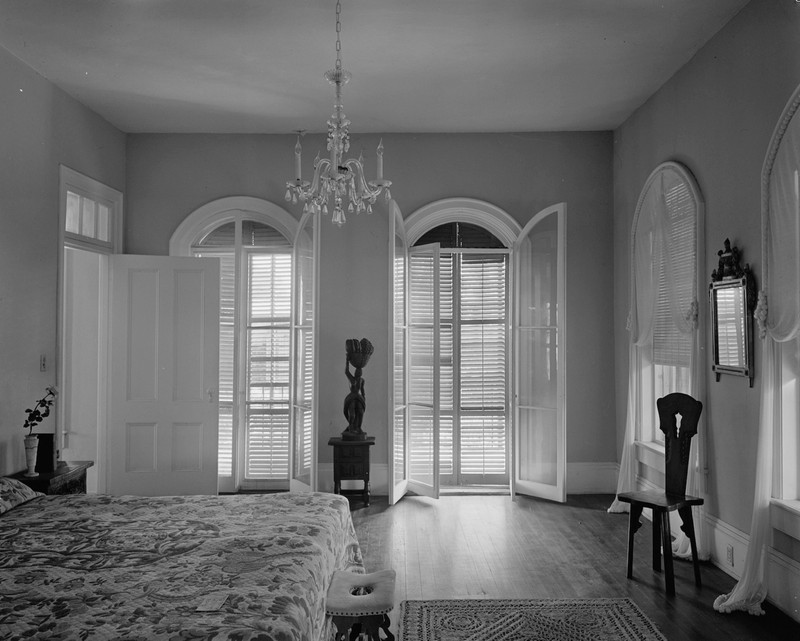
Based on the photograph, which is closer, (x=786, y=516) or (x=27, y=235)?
(x=786, y=516)

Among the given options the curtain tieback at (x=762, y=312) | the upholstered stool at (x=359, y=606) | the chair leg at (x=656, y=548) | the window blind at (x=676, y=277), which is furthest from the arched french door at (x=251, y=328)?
the curtain tieback at (x=762, y=312)

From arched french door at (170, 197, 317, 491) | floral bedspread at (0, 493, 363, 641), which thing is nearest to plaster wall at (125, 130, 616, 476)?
arched french door at (170, 197, 317, 491)

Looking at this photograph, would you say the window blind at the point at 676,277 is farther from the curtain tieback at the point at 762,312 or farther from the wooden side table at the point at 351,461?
the wooden side table at the point at 351,461

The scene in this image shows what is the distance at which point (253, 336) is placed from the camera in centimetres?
630

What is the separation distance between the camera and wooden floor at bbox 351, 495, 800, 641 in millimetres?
3490

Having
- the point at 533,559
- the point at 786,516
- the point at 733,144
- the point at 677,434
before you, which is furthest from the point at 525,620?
the point at 733,144

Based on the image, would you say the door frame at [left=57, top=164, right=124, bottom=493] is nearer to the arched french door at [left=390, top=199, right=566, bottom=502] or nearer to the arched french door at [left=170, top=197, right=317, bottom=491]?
the arched french door at [left=170, top=197, right=317, bottom=491]

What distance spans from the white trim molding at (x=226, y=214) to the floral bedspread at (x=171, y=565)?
10.3ft

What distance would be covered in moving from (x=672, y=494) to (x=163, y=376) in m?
4.15

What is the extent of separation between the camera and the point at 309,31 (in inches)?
163

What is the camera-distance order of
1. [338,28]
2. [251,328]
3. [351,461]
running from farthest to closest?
[251,328], [351,461], [338,28]

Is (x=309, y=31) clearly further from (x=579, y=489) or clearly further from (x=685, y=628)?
(x=579, y=489)

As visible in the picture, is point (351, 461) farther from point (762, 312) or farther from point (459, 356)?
point (762, 312)

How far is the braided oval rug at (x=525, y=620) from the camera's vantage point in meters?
3.26
